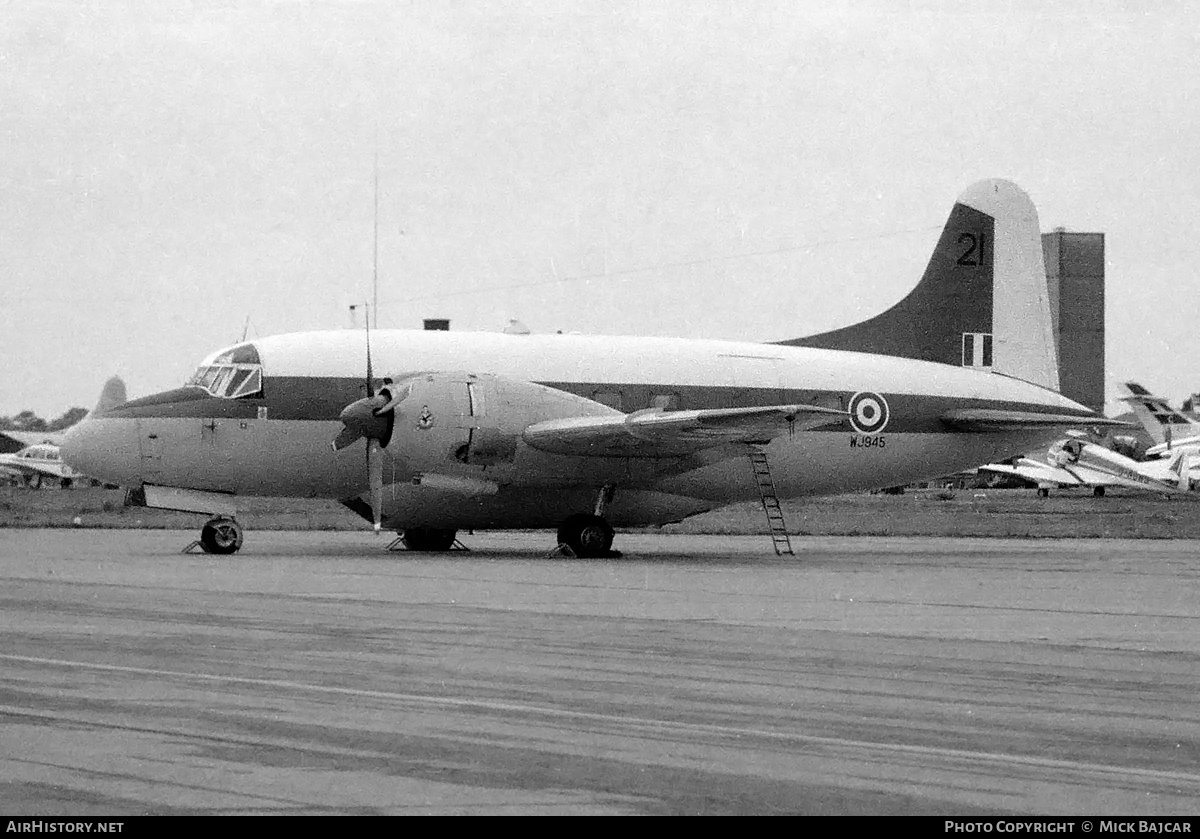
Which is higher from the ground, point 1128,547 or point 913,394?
point 913,394

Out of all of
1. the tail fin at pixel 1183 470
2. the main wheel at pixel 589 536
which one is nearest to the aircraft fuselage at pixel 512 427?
the main wheel at pixel 589 536

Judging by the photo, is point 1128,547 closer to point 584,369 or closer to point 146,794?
point 584,369

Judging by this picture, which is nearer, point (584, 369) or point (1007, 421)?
point (584, 369)

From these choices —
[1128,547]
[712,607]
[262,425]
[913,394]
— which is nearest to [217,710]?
[712,607]

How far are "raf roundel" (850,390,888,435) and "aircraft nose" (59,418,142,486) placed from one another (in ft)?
48.2

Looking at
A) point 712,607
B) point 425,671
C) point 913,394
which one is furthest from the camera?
point 913,394

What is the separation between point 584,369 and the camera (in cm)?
3453

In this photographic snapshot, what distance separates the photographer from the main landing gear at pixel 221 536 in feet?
104

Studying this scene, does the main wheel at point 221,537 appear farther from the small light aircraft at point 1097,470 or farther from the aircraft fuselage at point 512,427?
the small light aircraft at point 1097,470

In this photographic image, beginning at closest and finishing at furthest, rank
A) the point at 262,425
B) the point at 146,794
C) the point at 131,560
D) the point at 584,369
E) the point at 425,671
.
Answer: the point at 146,794, the point at 425,671, the point at 131,560, the point at 262,425, the point at 584,369

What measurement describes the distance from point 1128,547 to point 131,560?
21.3 meters

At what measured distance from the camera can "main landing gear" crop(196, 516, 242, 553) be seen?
31.8 m

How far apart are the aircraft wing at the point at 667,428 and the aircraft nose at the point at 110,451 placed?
23.8 feet

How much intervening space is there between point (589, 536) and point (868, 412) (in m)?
7.49
